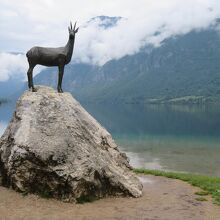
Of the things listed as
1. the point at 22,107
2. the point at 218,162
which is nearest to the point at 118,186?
the point at 22,107

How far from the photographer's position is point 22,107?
21047 millimetres

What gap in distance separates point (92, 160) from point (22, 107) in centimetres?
485

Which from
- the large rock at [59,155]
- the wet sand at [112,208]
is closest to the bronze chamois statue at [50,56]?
the large rock at [59,155]

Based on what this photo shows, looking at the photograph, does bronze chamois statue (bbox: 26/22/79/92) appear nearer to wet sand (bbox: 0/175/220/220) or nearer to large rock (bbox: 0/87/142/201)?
large rock (bbox: 0/87/142/201)

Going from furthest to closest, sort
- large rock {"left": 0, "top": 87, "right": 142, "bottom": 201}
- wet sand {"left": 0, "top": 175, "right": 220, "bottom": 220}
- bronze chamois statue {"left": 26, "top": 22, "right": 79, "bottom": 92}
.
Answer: bronze chamois statue {"left": 26, "top": 22, "right": 79, "bottom": 92} → large rock {"left": 0, "top": 87, "right": 142, "bottom": 201} → wet sand {"left": 0, "top": 175, "right": 220, "bottom": 220}

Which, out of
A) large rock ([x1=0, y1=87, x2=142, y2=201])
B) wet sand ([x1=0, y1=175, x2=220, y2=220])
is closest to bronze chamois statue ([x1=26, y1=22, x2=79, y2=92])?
large rock ([x1=0, y1=87, x2=142, y2=201])

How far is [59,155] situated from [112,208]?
3.51 m

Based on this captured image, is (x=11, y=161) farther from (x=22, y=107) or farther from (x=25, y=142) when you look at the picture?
(x=22, y=107)

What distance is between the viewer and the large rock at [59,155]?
60.8 ft

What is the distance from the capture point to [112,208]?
1778cm

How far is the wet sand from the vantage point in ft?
54.1

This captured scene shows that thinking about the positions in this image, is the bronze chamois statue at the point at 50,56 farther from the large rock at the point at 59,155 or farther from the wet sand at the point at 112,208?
the wet sand at the point at 112,208

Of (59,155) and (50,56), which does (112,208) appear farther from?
(50,56)

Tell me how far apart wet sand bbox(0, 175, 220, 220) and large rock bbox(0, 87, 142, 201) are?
662 mm
